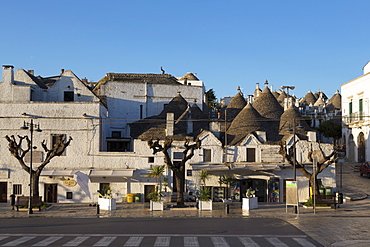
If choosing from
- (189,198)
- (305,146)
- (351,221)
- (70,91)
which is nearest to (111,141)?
(70,91)

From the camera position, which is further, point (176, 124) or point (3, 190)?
point (176, 124)

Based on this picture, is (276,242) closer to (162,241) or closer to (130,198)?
(162,241)

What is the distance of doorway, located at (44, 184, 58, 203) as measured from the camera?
1421 inches

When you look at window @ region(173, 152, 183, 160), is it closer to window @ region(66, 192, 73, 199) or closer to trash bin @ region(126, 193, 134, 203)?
trash bin @ region(126, 193, 134, 203)

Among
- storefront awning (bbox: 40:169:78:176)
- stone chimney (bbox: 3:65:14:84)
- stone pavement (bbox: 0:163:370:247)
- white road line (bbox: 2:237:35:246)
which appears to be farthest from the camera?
stone chimney (bbox: 3:65:14:84)

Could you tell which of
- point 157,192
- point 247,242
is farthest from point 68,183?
point 247,242

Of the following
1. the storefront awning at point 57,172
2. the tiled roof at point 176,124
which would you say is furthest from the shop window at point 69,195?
the tiled roof at point 176,124

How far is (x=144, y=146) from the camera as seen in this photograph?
36.5m

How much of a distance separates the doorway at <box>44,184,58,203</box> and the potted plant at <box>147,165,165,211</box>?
7.46 metres

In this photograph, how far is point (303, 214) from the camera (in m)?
27.4

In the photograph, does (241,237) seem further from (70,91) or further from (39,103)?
(70,91)

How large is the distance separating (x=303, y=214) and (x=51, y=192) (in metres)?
19.2

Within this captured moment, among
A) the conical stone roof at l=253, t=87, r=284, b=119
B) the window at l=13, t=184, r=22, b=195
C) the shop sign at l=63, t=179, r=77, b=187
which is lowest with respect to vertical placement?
the window at l=13, t=184, r=22, b=195

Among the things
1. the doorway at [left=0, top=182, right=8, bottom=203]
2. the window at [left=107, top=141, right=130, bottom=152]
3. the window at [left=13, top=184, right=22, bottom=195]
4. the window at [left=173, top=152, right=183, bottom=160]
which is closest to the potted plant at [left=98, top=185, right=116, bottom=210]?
the window at [left=173, top=152, right=183, bottom=160]
